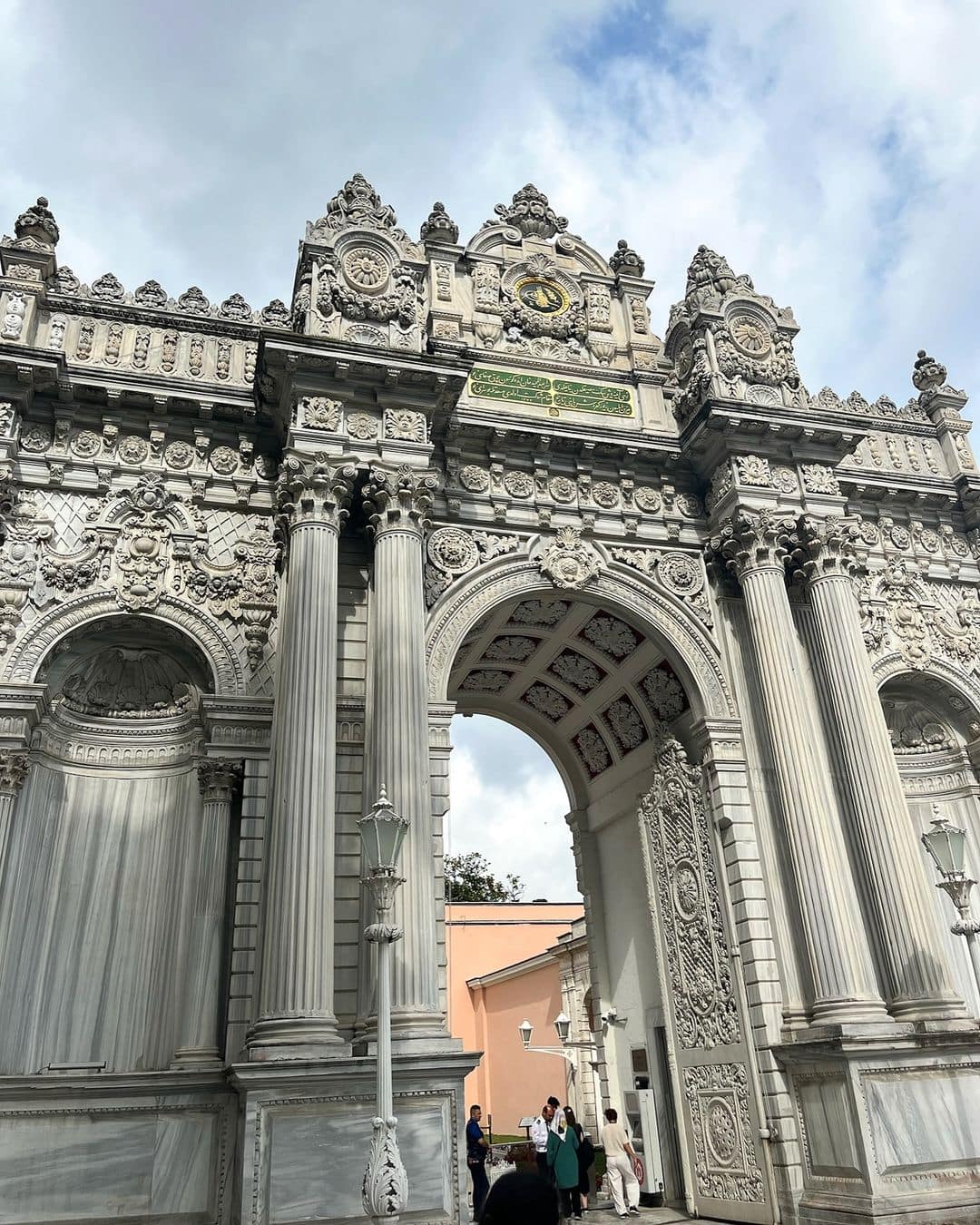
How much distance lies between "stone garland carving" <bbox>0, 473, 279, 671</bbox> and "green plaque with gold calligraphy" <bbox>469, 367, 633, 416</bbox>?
4839 mm

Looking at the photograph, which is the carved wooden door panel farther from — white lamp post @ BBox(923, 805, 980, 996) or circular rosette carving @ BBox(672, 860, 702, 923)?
white lamp post @ BBox(923, 805, 980, 996)

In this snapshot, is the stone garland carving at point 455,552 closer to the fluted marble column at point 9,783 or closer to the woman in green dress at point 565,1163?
the fluted marble column at point 9,783

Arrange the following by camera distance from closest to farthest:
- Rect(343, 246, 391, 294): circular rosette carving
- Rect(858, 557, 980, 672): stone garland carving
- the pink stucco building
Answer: Rect(343, 246, 391, 294): circular rosette carving
Rect(858, 557, 980, 672): stone garland carving
the pink stucco building

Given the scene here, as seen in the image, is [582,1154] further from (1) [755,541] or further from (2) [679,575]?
(1) [755,541]

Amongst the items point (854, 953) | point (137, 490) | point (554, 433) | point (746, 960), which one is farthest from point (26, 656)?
point (854, 953)

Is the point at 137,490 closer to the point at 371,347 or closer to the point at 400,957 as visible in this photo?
the point at 371,347

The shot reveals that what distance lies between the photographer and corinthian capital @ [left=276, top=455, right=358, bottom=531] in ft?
46.1

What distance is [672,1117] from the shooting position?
642 inches

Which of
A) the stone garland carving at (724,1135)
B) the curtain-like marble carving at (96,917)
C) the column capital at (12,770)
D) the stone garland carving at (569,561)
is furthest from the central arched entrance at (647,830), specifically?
the column capital at (12,770)

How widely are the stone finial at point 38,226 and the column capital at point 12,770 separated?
856 centimetres

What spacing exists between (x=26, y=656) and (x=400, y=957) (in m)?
6.60

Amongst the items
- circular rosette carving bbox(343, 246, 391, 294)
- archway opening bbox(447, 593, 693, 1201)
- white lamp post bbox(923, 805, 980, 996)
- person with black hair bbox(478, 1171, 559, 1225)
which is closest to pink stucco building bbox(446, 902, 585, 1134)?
archway opening bbox(447, 593, 693, 1201)

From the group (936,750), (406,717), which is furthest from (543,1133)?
(936,750)

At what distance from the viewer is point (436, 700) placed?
1458 cm
